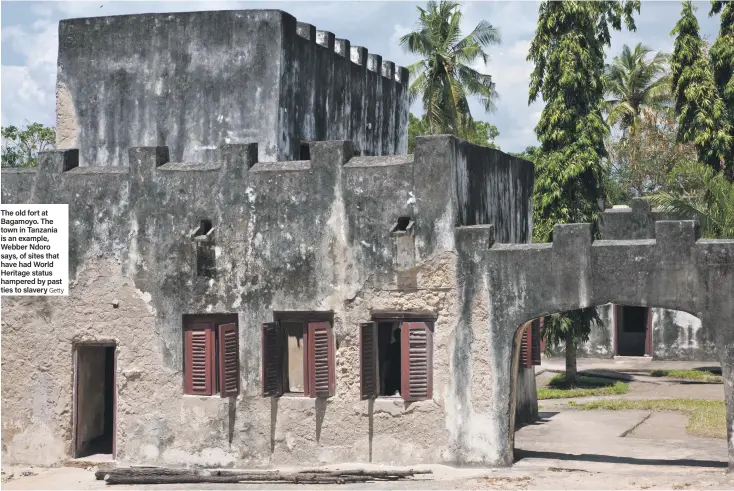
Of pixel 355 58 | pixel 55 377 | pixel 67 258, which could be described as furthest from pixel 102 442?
pixel 355 58

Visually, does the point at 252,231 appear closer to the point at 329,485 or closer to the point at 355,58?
the point at 329,485

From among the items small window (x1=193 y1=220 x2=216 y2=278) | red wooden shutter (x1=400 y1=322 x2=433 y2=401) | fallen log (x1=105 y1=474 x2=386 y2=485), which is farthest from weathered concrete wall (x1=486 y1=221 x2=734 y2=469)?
small window (x1=193 y1=220 x2=216 y2=278)

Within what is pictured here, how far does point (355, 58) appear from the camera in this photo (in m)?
21.8

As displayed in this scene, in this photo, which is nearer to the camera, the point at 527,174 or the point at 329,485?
the point at 329,485

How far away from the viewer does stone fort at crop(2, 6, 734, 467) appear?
52.5 feet

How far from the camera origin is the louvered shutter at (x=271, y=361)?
16953 mm

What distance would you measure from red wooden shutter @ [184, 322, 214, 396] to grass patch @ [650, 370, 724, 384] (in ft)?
46.5

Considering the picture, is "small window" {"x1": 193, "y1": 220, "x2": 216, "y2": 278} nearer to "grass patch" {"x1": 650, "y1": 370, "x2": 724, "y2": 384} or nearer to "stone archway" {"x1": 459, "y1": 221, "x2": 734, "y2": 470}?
"stone archway" {"x1": 459, "y1": 221, "x2": 734, "y2": 470}

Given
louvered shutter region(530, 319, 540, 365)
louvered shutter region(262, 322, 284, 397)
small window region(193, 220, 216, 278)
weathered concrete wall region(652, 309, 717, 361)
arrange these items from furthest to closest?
weathered concrete wall region(652, 309, 717, 361), louvered shutter region(530, 319, 540, 365), small window region(193, 220, 216, 278), louvered shutter region(262, 322, 284, 397)

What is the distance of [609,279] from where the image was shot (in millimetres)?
15539

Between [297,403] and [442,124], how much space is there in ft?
74.2

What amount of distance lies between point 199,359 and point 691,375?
14.5 metres

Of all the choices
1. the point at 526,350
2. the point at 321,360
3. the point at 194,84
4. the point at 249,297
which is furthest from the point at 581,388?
the point at 194,84

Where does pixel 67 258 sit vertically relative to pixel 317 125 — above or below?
below
